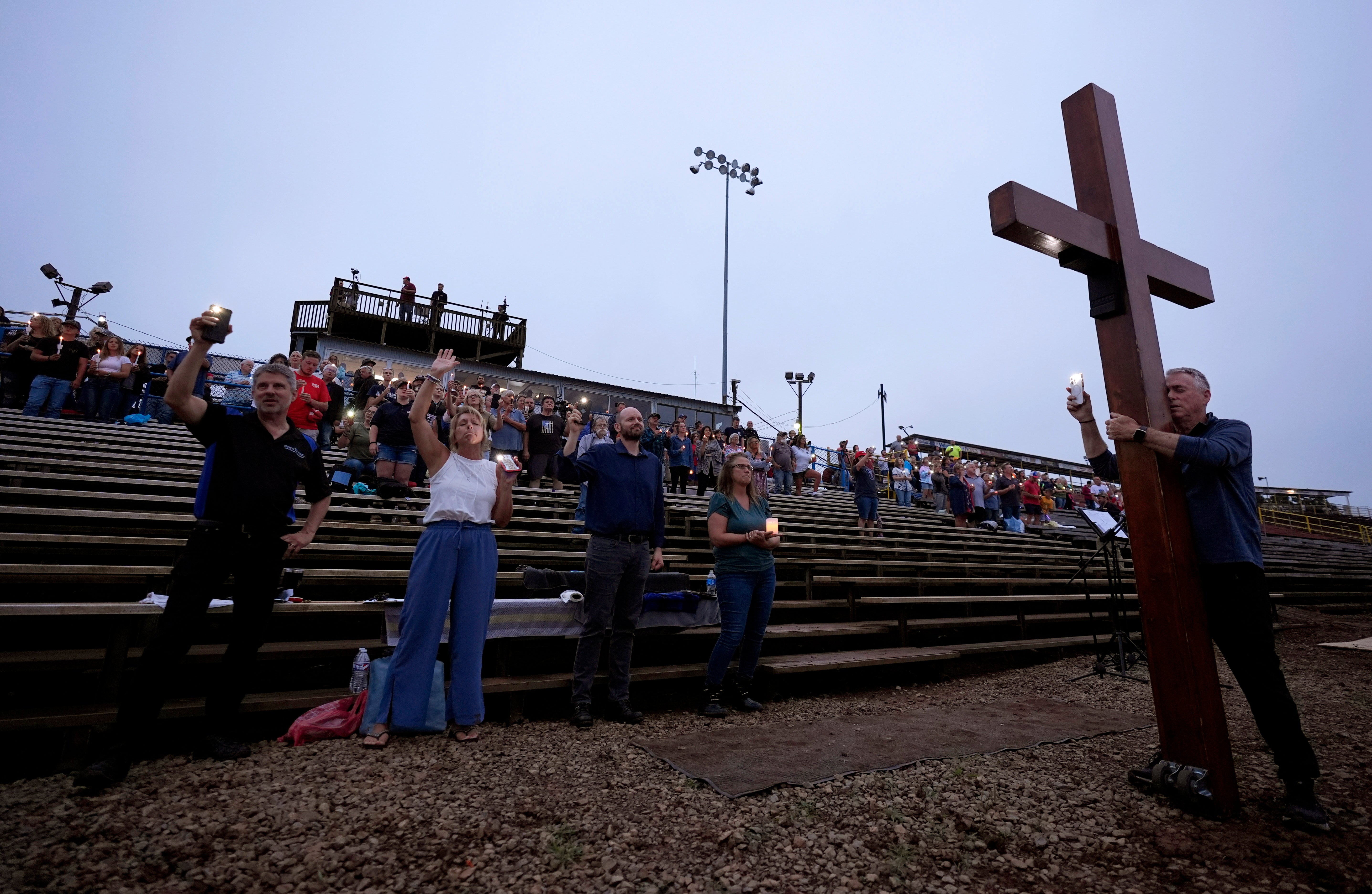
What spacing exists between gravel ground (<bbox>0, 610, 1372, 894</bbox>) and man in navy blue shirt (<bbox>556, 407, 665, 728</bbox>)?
28.3 inches

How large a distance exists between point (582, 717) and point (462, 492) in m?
1.55

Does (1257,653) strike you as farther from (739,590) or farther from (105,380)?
(105,380)

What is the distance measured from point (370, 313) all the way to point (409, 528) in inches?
766

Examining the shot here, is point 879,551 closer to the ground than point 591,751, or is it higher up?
higher up

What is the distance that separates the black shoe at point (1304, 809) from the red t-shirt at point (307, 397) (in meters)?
7.33

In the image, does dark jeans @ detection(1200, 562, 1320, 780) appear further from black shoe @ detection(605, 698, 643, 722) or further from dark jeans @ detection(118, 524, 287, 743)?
dark jeans @ detection(118, 524, 287, 743)

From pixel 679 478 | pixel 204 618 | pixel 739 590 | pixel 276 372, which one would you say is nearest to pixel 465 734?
pixel 204 618

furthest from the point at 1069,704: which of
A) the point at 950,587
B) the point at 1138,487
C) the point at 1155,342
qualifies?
the point at 950,587

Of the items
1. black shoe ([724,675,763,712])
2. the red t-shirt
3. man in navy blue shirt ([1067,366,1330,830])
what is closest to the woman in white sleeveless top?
black shoe ([724,675,763,712])

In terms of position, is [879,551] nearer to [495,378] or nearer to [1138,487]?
[1138,487]

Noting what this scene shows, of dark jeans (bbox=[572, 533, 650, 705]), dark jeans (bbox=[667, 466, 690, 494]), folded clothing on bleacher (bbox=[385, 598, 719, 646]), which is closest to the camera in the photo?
folded clothing on bleacher (bbox=[385, 598, 719, 646])

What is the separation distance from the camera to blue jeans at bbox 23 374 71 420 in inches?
330

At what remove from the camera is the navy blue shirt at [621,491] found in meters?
4.07

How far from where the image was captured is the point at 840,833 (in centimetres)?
234
